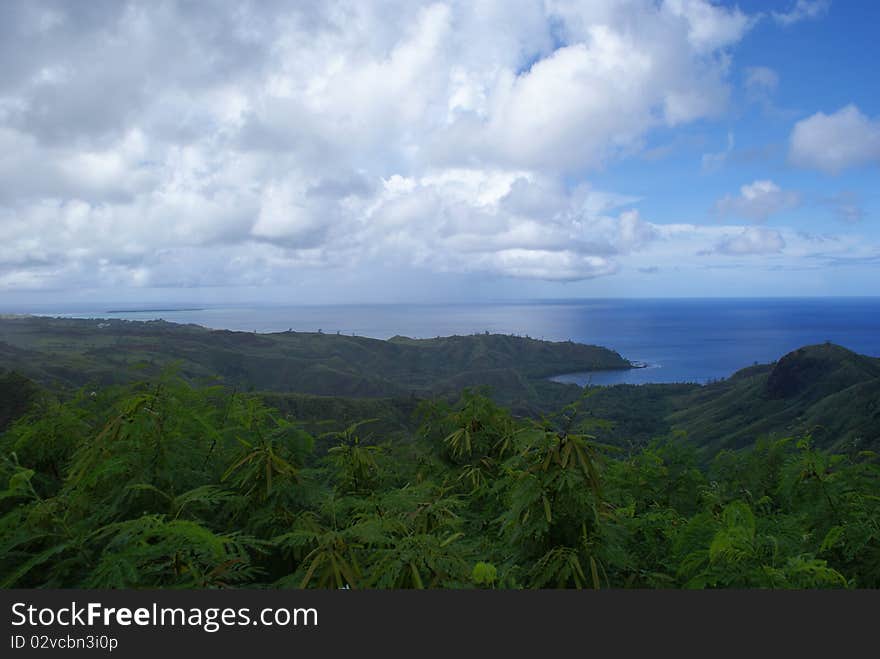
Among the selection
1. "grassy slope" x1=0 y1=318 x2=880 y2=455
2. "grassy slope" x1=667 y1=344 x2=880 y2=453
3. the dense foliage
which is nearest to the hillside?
"grassy slope" x1=0 y1=318 x2=880 y2=455

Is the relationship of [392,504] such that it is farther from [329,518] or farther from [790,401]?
[790,401]

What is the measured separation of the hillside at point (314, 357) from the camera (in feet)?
320

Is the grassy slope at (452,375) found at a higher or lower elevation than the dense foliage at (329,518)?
lower

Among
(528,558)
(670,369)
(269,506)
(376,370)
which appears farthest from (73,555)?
(670,369)

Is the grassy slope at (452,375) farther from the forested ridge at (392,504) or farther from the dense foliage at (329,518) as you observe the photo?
the dense foliage at (329,518)

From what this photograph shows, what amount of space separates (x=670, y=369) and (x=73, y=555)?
183m

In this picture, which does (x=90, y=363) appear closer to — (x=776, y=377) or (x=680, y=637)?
(x=680, y=637)

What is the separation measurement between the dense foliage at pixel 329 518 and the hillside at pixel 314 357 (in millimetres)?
81028

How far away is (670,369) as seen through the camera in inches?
6590

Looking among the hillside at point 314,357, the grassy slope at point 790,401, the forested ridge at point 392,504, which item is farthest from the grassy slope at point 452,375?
the forested ridge at point 392,504

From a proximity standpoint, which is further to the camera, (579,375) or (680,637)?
(579,375)

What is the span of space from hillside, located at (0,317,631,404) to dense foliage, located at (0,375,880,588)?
81.0m

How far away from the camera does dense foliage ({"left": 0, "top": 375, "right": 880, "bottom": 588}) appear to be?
2.77 m

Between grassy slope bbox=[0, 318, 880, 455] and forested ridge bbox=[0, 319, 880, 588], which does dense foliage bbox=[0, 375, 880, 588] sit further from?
grassy slope bbox=[0, 318, 880, 455]
